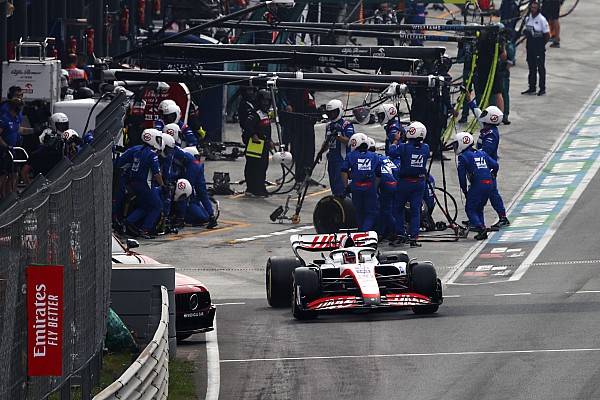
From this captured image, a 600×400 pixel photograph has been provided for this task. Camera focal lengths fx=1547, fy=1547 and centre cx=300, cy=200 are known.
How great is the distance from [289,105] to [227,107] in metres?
5.37

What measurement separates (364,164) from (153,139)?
3.42m

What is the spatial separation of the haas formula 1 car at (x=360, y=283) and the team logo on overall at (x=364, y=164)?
5.01 meters

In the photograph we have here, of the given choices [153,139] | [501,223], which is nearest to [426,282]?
[153,139]

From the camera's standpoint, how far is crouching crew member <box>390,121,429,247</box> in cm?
2438

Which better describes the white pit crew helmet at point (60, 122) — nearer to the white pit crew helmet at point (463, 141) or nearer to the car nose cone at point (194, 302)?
the white pit crew helmet at point (463, 141)

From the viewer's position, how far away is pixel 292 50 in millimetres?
30531

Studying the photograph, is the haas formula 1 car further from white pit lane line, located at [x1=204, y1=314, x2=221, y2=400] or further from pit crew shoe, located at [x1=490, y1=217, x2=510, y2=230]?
pit crew shoe, located at [x1=490, y1=217, x2=510, y2=230]

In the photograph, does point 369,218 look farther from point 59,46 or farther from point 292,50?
point 59,46

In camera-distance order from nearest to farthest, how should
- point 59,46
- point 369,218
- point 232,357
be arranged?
point 232,357, point 369,218, point 59,46

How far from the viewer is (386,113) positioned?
86.4ft

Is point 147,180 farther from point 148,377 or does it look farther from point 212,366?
point 148,377

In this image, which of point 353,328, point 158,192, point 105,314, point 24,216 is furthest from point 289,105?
point 24,216

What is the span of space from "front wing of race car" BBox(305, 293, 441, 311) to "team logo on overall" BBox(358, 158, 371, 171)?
6.06 m

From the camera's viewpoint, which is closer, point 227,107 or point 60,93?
point 60,93
